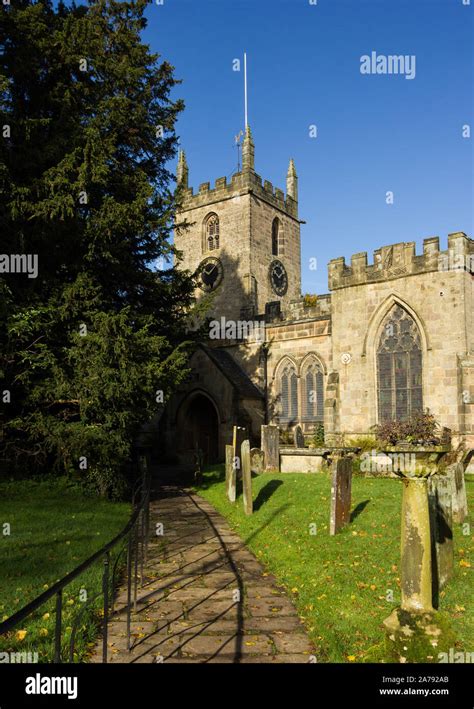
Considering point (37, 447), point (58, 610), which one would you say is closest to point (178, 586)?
point (58, 610)

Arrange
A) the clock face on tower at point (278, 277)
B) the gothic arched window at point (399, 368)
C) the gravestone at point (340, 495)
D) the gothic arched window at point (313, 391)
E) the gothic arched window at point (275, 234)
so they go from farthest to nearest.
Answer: the gothic arched window at point (275, 234)
the clock face on tower at point (278, 277)
the gothic arched window at point (313, 391)
the gothic arched window at point (399, 368)
the gravestone at point (340, 495)

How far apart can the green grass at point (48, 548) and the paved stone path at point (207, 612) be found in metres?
0.50

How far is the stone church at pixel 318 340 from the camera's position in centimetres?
1770

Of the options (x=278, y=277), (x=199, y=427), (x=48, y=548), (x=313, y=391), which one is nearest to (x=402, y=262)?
(x=313, y=391)

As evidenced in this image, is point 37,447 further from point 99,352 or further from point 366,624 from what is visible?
point 366,624

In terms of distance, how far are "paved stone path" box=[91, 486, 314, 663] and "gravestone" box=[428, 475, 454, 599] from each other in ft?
5.98

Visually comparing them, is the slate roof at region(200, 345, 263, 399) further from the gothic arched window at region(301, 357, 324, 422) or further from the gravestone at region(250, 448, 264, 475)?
the gravestone at region(250, 448, 264, 475)

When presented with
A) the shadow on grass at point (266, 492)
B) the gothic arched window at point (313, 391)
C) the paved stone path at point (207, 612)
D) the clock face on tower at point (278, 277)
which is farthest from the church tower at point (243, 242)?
the paved stone path at point (207, 612)

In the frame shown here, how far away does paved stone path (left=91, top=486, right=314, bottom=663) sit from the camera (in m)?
4.96

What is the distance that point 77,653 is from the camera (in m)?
4.83

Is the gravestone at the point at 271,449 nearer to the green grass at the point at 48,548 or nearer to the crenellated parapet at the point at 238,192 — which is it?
the green grass at the point at 48,548

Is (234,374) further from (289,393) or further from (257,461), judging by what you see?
(257,461)

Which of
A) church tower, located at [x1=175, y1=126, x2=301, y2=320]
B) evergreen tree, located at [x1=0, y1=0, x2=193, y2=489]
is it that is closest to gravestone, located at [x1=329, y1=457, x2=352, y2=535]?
evergreen tree, located at [x1=0, y1=0, x2=193, y2=489]

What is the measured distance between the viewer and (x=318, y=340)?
23188mm
